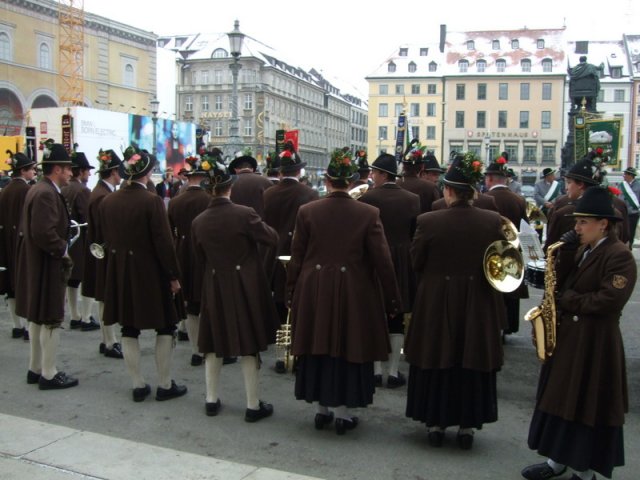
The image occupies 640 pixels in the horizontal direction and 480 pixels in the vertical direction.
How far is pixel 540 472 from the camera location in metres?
4.44

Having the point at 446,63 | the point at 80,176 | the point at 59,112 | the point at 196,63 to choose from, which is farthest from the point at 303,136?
the point at 80,176

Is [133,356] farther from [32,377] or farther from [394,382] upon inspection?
[394,382]

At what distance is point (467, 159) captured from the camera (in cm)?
513

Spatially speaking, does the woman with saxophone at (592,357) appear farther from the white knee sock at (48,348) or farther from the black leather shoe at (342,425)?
the white knee sock at (48,348)

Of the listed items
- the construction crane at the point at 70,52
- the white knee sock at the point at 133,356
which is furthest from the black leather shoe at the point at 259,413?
the construction crane at the point at 70,52

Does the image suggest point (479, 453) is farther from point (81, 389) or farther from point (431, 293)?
point (81, 389)

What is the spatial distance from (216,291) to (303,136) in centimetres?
9805

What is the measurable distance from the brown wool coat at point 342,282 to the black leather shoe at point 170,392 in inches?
62.8

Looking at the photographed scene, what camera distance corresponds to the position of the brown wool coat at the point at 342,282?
518cm

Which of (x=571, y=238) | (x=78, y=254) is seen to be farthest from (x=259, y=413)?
(x=78, y=254)

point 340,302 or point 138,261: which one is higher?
point 138,261

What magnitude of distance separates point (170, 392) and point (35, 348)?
1.52m

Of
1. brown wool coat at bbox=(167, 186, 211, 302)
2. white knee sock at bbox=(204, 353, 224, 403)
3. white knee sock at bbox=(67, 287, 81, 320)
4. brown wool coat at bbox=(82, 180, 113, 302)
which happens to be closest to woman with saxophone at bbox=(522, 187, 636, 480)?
Answer: white knee sock at bbox=(204, 353, 224, 403)

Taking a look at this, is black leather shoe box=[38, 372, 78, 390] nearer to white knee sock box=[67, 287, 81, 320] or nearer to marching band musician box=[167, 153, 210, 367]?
marching band musician box=[167, 153, 210, 367]
